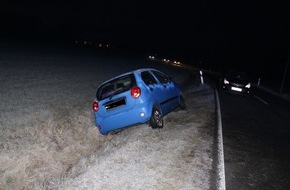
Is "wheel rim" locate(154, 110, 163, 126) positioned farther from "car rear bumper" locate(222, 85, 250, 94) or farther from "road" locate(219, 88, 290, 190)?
"car rear bumper" locate(222, 85, 250, 94)

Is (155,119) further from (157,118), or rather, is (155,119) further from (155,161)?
(155,161)

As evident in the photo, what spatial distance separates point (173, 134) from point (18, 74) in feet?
40.9

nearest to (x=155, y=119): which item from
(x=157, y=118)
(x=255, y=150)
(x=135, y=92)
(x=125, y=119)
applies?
(x=157, y=118)

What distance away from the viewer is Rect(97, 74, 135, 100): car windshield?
8805 mm

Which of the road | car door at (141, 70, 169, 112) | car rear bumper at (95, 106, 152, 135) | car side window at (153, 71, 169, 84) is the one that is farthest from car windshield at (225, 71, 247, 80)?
car rear bumper at (95, 106, 152, 135)

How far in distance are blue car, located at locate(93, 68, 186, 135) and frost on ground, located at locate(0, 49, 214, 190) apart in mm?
410

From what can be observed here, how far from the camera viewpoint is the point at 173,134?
8672 millimetres

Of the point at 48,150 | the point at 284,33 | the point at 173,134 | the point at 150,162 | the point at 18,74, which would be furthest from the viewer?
the point at 284,33

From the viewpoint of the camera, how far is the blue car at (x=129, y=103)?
8.52 meters

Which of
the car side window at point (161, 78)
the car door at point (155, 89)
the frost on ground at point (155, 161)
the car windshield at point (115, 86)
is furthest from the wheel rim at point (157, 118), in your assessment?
the car side window at point (161, 78)

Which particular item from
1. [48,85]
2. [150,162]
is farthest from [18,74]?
[150,162]

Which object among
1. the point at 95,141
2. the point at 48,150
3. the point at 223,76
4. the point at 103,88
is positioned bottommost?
the point at 223,76

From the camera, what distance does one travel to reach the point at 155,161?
668 cm

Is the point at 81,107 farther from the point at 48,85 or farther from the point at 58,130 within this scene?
the point at 48,85
